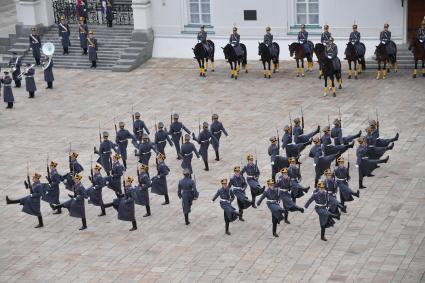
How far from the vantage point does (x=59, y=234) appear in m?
26.7

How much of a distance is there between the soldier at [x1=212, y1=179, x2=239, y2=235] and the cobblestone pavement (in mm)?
416

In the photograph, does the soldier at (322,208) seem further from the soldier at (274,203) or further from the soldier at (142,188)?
the soldier at (142,188)

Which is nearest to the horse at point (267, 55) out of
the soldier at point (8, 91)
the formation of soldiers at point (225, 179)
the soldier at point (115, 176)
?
the formation of soldiers at point (225, 179)

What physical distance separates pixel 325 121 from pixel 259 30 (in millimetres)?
9295

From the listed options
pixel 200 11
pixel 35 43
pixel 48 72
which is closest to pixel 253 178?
pixel 48 72

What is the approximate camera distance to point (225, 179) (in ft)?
85.2

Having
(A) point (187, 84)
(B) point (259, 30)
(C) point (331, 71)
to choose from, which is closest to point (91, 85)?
(A) point (187, 84)

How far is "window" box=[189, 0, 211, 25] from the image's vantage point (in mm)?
43062

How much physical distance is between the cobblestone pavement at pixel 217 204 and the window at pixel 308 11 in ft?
7.81

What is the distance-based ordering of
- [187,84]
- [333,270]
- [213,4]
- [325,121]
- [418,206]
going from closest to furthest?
[333,270], [418,206], [325,121], [187,84], [213,4]

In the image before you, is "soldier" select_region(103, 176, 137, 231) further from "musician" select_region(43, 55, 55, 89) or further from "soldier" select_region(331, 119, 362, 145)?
"musician" select_region(43, 55, 55, 89)

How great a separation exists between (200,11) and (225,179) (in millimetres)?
18288

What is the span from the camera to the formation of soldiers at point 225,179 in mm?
25641

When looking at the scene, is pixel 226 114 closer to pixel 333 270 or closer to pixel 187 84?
pixel 187 84
